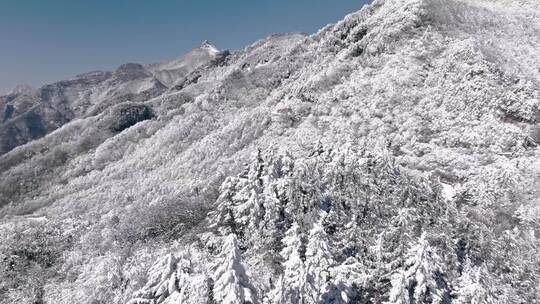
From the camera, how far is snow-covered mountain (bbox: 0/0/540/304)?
33.1m

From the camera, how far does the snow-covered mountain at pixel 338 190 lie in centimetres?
3309

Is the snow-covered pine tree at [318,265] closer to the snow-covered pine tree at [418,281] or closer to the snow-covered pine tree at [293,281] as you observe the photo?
the snow-covered pine tree at [293,281]

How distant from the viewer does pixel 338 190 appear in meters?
45.9

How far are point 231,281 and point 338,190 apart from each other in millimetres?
23330

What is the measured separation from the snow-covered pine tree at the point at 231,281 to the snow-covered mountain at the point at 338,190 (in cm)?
12

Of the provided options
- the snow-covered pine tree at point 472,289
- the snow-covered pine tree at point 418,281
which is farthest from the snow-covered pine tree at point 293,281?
the snow-covered pine tree at point 472,289

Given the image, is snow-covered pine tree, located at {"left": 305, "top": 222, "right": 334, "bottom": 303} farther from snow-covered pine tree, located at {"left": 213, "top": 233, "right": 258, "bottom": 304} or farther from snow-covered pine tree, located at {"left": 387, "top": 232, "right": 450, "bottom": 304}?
snow-covered pine tree, located at {"left": 213, "top": 233, "right": 258, "bottom": 304}

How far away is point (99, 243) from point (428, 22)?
7056 cm

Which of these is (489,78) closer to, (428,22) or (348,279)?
(428,22)

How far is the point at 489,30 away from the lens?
269ft

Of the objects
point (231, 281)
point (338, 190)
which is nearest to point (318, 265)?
point (231, 281)

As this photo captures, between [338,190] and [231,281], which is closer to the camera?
[231,281]

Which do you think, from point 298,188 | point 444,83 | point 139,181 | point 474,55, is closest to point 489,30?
point 474,55

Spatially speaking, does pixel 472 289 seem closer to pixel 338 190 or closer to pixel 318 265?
pixel 318 265
